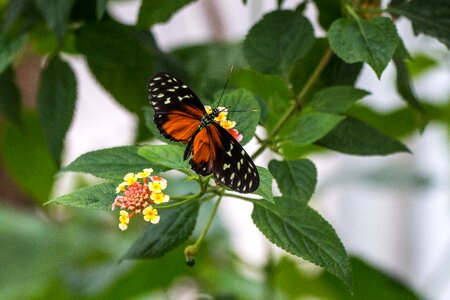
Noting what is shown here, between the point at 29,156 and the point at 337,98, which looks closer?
the point at 337,98

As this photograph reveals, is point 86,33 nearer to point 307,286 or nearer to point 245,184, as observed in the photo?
point 245,184

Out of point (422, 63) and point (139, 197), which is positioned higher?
point (139, 197)

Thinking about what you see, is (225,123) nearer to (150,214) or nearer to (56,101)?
(150,214)

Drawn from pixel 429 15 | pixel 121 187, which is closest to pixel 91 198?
pixel 121 187

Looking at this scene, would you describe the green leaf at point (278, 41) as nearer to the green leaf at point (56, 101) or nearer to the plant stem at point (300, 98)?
the plant stem at point (300, 98)

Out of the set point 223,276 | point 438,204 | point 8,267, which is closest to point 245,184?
point 223,276
